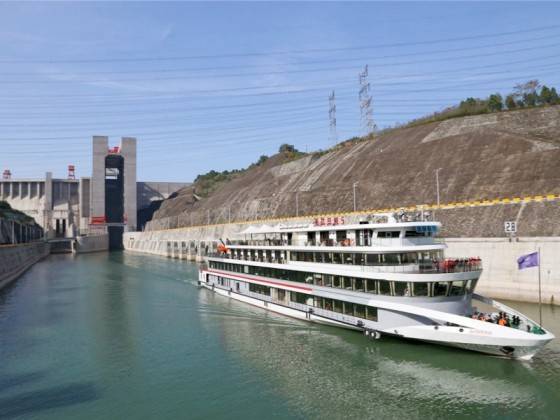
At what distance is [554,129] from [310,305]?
55.8 metres

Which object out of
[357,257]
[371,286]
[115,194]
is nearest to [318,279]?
[357,257]

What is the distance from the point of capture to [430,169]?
7369 cm

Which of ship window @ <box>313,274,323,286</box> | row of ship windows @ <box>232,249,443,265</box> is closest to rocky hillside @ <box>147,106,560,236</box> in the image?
row of ship windows @ <box>232,249,443,265</box>

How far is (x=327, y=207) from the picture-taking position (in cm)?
8825

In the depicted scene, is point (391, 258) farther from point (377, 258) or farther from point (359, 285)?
point (359, 285)

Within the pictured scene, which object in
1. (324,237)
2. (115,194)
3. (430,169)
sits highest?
(115,194)

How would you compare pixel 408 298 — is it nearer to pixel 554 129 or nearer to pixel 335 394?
pixel 335 394

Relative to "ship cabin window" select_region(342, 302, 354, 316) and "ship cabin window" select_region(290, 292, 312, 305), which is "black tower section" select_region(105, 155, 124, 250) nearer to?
"ship cabin window" select_region(290, 292, 312, 305)

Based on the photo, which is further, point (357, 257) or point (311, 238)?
point (311, 238)

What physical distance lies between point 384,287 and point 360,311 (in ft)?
10.4

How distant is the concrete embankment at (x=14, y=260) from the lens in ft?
235

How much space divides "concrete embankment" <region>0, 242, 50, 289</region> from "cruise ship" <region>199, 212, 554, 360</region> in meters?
51.7

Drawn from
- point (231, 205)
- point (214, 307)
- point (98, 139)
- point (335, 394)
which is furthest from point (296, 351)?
point (98, 139)

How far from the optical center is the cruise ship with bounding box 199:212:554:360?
88.8 feet
